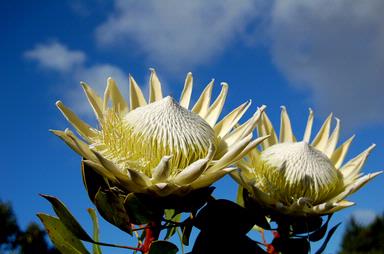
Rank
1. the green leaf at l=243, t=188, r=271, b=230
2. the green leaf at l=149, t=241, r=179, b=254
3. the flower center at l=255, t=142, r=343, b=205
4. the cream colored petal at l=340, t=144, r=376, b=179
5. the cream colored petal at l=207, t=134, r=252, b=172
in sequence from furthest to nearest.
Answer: the cream colored petal at l=340, t=144, r=376, b=179, the flower center at l=255, t=142, r=343, b=205, the green leaf at l=243, t=188, r=271, b=230, the cream colored petal at l=207, t=134, r=252, b=172, the green leaf at l=149, t=241, r=179, b=254

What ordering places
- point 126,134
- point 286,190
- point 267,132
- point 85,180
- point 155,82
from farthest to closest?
1. point 267,132
2. point 155,82
3. point 286,190
4. point 126,134
5. point 85,180

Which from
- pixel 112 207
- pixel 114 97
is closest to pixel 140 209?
pixel 112 207

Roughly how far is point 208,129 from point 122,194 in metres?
0.44

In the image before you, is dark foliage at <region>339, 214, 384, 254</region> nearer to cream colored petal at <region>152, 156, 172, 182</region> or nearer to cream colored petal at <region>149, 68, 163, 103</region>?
cream colored petal at <region>149, 68, 163, 103</region>

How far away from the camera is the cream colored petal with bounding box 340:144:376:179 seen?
244cm

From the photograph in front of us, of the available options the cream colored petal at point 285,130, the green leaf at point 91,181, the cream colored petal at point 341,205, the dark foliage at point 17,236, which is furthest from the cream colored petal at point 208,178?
the dark foliage at point 17,236

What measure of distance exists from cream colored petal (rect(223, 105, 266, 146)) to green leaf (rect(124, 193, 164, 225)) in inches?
19.3

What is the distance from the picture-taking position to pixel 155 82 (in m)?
2.34

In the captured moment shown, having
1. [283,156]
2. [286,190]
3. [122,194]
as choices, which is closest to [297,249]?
[286,190]

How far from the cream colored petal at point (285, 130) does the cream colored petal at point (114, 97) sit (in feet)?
2.70

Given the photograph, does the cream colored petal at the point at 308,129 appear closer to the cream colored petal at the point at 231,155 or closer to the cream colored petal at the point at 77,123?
the cream colored petal at the point at 231,155

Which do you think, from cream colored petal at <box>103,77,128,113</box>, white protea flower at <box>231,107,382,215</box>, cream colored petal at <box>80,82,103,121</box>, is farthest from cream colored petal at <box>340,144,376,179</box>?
cream colored petal at <box>80,82,103,121</box>

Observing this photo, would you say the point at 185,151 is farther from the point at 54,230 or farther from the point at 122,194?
Result: the point at 54,230

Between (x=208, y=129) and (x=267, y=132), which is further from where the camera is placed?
(x=267, y=132)
